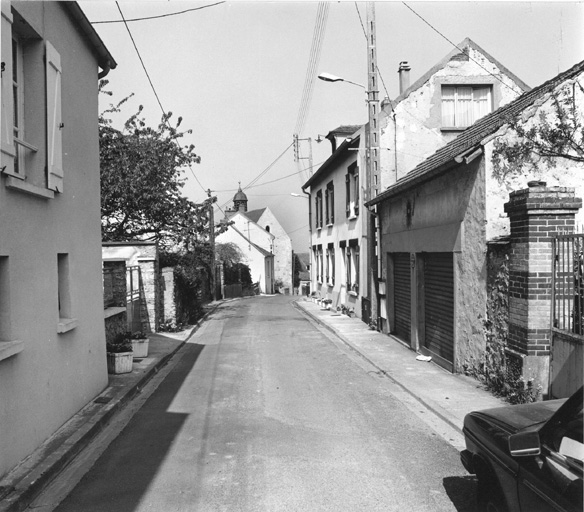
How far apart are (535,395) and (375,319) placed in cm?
963

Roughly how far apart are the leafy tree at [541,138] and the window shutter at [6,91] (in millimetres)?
6629

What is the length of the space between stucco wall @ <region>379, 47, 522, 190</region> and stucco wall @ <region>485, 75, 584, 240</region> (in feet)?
29.5

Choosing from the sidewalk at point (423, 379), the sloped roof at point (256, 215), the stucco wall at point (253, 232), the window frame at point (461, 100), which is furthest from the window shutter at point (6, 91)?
the sloped roof at point (256, 215)

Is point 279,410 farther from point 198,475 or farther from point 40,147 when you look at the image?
point 40,147

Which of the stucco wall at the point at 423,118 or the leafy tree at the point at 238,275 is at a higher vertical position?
the stucco wall at the point at 423,118

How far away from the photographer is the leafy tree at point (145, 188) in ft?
64.6

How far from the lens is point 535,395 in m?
7.38

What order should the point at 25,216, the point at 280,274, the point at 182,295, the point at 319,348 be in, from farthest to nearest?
the point at 280,274 → the point at 182,295 → the point at 319,348 → the point at 25,216

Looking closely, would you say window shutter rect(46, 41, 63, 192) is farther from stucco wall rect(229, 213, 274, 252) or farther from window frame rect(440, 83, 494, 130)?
stucco wall rect(229, 213, 274, 252)

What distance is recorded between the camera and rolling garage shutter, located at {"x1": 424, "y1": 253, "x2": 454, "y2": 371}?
10.6 metres

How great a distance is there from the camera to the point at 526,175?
8.63 m

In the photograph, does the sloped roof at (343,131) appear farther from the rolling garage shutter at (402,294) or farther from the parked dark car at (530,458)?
the parked dark car at (530,458)

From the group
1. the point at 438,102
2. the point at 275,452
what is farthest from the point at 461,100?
the point at 275,452

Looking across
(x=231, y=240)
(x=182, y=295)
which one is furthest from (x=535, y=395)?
(x=231, y=240)
